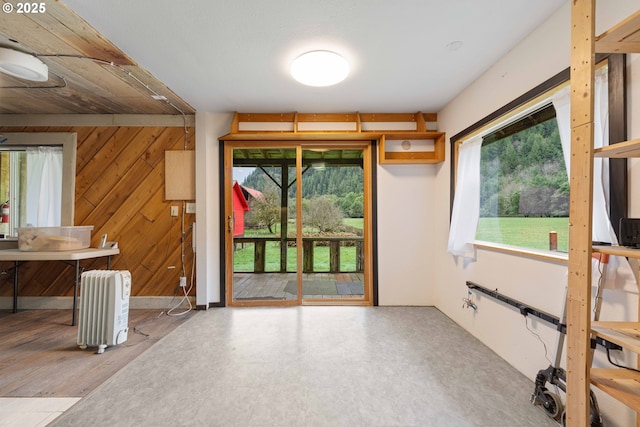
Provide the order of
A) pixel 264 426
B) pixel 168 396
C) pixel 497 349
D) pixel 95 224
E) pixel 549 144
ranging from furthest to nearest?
1. pixel 95 224
2. pixel 497 349
3. pixel 549 144
4. pixel 168 396
5. pixel 264 426

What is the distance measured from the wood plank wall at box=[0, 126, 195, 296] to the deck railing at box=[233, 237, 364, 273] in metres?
1.01

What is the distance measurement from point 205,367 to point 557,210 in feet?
9.33

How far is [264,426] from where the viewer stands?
1.45 m

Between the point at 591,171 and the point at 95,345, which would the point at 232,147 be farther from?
the point at 591,171

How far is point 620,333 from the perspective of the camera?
1096 millimetres

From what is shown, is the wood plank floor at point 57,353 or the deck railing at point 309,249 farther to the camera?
the deck railing at point 309,249

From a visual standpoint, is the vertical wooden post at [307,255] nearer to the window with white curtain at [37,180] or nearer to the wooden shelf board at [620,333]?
the window with white curtain at [37,180]

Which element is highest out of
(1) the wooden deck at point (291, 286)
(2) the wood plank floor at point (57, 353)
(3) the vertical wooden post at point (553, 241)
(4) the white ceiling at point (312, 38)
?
(4) the white ceiling at point (312, 38)

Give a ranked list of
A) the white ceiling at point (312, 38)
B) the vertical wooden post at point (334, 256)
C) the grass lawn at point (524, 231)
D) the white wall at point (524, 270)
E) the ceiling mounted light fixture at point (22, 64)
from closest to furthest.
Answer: the white wall at point (524, 270), the white ceiling at point (312, 38), the grass lawn at point (524, 231), the ceiling mounted light fixture at point (22, 64), the vertical wooden post at point (334, 256)

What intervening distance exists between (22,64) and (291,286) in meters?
3.68

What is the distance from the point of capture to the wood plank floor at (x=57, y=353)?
182 cm

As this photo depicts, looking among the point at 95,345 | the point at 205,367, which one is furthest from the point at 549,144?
the point at 95,345

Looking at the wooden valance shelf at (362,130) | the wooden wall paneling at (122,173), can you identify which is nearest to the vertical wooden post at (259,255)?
the wooden valance shelf at (362,130)

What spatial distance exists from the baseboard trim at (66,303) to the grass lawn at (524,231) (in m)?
3.54
